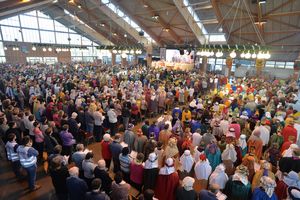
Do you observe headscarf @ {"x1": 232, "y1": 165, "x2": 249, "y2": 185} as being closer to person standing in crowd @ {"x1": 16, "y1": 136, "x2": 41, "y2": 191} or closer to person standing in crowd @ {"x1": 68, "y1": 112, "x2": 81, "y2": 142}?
person standing in crowd @ {"x1": 16, "y1": 136, "x2": 41, "y2": 191}

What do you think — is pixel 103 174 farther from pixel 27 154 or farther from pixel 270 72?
pixel 270 72

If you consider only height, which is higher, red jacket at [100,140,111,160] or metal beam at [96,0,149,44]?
Answer: metal beam at [96,0,149,44]

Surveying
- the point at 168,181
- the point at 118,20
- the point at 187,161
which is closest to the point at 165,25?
the point at 118,20

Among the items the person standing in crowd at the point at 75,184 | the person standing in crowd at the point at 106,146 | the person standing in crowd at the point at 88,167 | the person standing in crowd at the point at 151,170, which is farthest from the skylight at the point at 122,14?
the person standing in crowd at the point at 75,184

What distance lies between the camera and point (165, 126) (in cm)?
514

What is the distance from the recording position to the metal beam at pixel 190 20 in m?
13.0

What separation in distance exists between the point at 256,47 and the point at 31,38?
26128 millimetres

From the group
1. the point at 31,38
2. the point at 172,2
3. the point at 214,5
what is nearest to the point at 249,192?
the point at 214,5

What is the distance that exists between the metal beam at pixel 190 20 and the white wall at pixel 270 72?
5.64 metres

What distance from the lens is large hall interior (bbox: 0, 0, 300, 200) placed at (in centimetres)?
340

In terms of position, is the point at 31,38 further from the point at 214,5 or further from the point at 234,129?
the point at 234,129

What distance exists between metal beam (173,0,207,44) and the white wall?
5643 millimetres

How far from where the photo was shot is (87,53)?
3034 cm

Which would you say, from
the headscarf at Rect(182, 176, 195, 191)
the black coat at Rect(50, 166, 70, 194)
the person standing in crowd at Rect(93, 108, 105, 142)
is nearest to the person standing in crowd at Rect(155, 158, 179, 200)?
the headscarf at Rect(182, 176, 195, 191)
